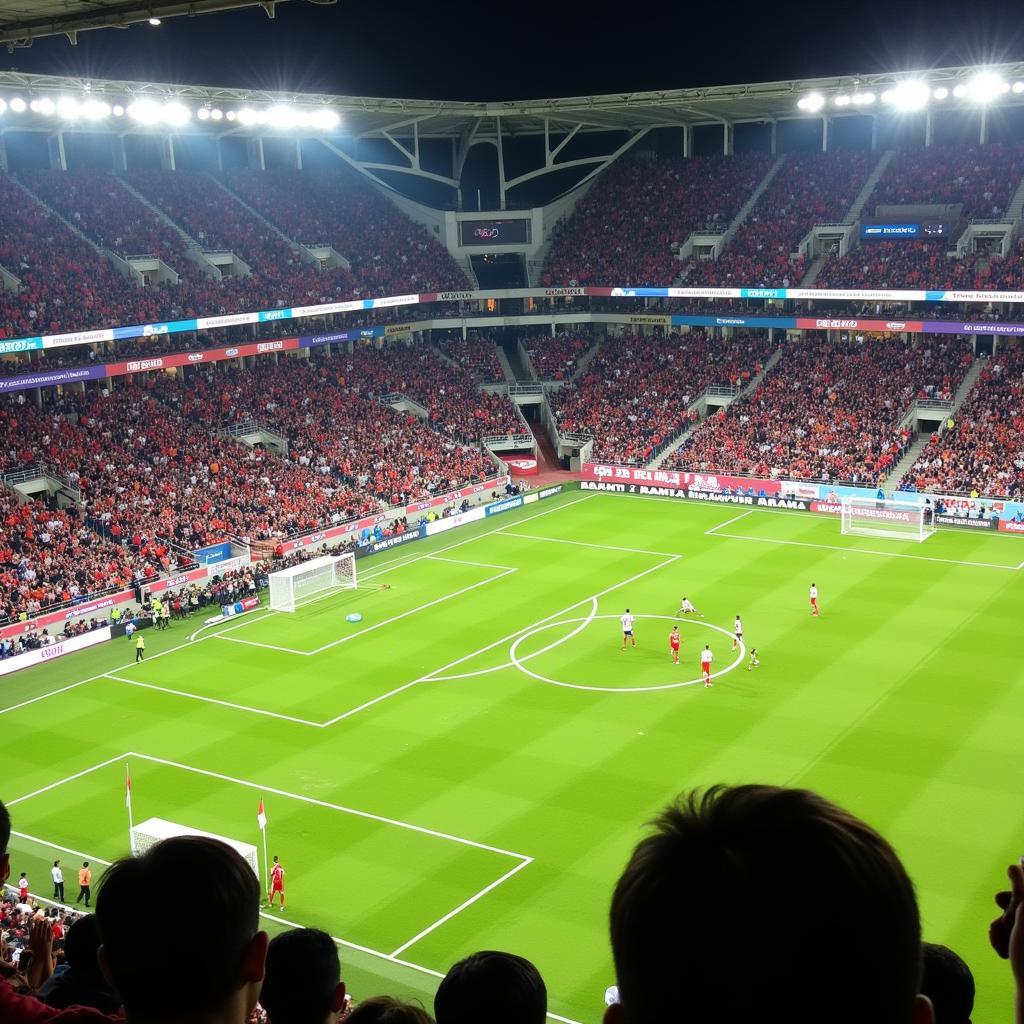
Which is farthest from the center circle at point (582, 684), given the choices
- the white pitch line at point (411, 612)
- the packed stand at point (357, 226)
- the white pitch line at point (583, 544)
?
the packed stand at point (357, 226)

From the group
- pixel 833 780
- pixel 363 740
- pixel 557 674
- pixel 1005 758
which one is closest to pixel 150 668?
pixel 363 740

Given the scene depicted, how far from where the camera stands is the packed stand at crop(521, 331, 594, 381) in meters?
74.1

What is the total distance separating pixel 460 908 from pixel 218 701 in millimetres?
14409

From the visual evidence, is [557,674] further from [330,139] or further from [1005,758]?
[330,139]

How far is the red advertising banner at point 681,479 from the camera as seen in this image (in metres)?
59.8

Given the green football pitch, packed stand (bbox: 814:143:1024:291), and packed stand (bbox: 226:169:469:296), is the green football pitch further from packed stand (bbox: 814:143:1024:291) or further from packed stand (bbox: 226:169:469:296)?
packed stand (bbox: 226:169:469:296)

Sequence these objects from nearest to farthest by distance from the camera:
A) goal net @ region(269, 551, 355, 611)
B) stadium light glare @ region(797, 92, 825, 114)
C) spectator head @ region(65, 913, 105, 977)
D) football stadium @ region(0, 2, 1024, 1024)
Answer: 1. football stadium @ region(0, 2, 1024, 1024)
2. spectator head @ region(65, 913, 105, 977)
3. goal net @ region(269, 551, 355, 611)
4. stadium light glare @ region(797, 92, 825, 114)

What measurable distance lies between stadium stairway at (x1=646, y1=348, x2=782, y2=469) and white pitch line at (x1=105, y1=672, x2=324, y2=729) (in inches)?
1278

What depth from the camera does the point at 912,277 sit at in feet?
210

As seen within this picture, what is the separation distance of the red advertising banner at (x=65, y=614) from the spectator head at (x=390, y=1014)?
3937cm

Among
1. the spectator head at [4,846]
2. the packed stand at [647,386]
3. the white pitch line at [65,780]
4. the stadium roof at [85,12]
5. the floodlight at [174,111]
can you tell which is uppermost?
the floodlight at [174,111]

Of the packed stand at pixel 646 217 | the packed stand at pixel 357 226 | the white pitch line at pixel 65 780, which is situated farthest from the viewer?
the packed stand at pixel 646 217

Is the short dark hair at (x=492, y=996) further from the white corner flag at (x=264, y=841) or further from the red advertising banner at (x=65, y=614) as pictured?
the red advertising banner at (x=65, y=614)

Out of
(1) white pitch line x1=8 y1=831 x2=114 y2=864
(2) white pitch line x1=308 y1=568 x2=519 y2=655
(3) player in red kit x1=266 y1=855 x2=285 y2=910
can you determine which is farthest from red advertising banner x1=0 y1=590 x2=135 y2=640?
(3) player in red kit x1=266 y1=855 x2=285 y2=910
